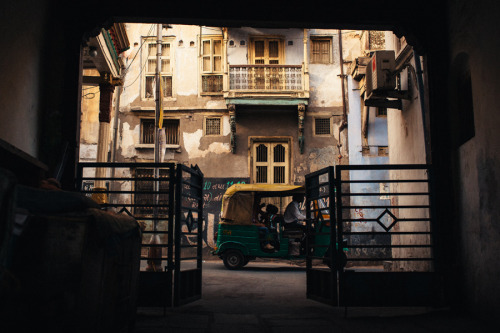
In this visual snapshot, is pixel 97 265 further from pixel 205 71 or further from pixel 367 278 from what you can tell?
pixel 205 71

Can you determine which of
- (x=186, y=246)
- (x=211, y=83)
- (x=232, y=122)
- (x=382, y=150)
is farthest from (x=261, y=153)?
(x=186, y=246)

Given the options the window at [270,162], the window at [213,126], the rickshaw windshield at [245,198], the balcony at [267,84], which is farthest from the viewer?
the window at [213,126]

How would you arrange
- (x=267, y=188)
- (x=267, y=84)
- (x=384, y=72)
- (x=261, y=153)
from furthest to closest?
(x=261, y=153)
(x=267, y=84)
(x=267, y=188)
(x=384, y=72)

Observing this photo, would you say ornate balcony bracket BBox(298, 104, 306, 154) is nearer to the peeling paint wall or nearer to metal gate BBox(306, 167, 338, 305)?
the peeling paint wall

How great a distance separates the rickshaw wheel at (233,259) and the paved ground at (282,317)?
18.4ft

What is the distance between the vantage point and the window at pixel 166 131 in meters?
21.1

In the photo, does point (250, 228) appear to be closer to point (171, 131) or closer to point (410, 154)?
point (410, 154)

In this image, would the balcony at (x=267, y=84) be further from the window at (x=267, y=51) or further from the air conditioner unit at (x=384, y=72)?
the air conditioner unit at (x=384, y=72)

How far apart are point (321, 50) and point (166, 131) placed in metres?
7.63

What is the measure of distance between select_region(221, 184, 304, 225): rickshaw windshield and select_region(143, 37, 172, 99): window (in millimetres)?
7983
